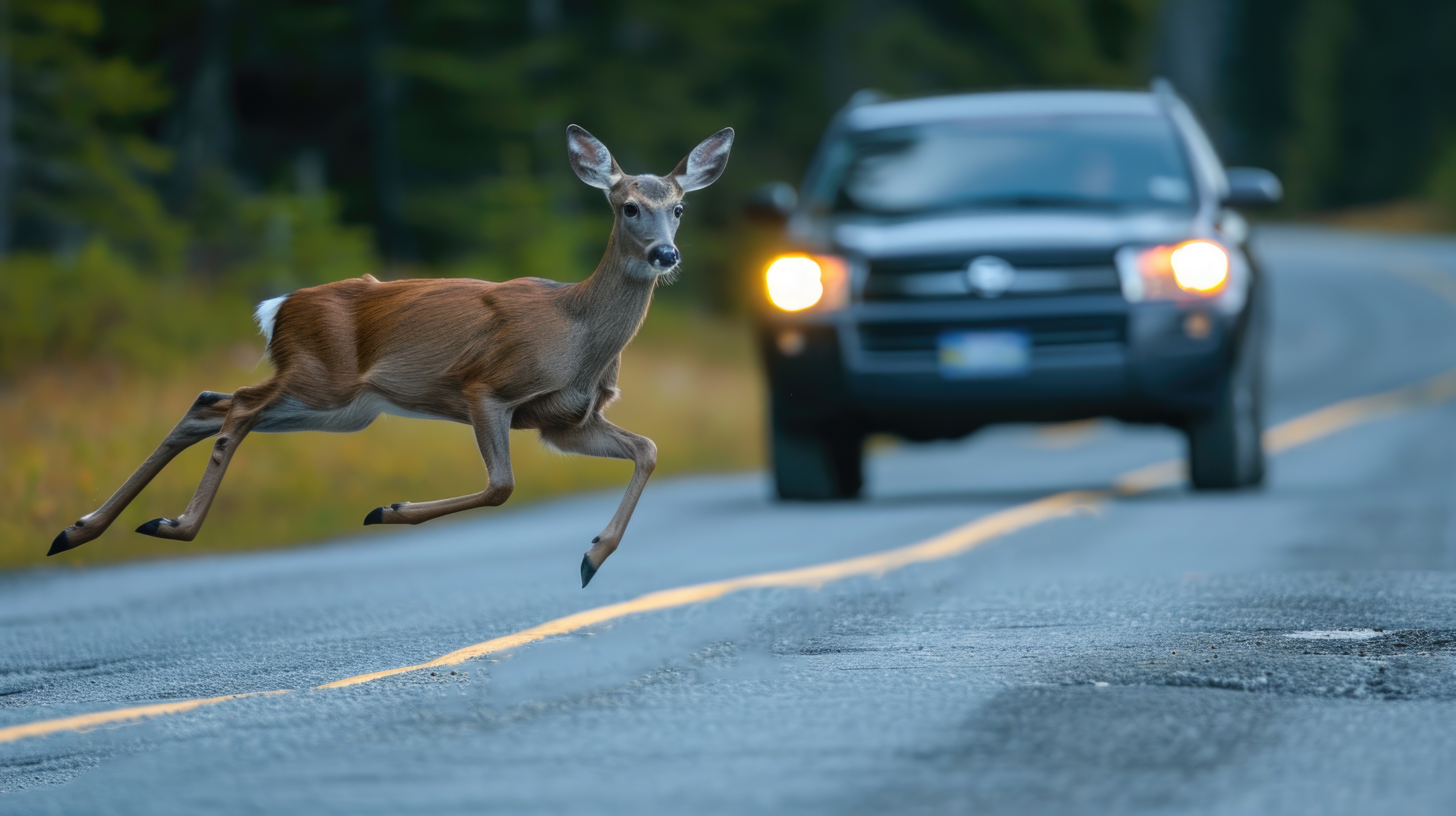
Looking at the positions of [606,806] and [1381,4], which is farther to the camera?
[1381,4]

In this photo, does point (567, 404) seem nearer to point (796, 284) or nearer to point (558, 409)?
point (558, 409)

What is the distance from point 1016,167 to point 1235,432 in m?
1.93

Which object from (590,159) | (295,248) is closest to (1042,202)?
(590,159)

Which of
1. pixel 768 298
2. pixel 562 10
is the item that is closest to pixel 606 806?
pixel 768 298

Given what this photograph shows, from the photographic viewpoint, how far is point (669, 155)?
34.3 metres

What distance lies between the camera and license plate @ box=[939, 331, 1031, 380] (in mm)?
12211

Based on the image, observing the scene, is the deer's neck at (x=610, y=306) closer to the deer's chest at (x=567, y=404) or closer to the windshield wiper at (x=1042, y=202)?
the deer's chest at (x=567, y=404)

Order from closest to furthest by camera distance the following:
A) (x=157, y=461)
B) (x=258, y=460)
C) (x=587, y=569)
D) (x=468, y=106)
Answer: (x=587, y=569) < (x=157, y=461) < (x=258, y=460) < (x=468, y=106)

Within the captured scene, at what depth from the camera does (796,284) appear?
41.2ft

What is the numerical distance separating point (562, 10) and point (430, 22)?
3.28 m

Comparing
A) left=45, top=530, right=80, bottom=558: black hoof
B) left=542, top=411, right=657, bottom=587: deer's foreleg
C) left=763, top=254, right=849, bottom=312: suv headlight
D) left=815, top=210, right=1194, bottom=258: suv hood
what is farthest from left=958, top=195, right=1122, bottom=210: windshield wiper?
left=45, top=530, right=80, bottom=558: black hoof

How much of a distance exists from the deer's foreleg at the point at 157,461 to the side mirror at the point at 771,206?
603 cm

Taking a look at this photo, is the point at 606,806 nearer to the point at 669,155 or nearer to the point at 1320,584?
the point at 1320,584

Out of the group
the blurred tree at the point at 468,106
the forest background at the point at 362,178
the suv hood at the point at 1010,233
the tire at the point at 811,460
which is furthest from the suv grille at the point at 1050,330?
the blurred tree at the point at 468,106
